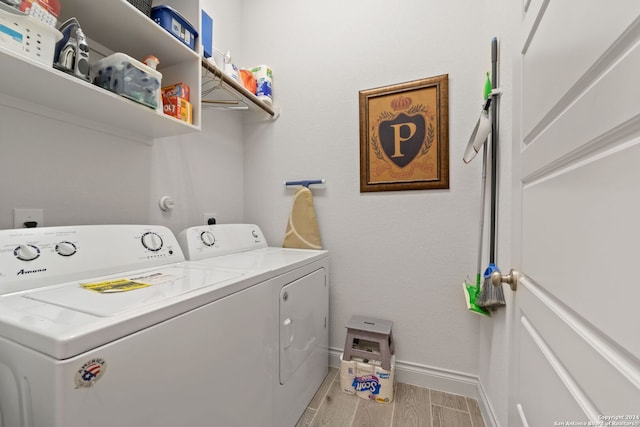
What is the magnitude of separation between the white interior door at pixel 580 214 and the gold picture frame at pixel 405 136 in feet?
2.78

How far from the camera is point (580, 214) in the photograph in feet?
1.45

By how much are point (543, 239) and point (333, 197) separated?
1313 mm

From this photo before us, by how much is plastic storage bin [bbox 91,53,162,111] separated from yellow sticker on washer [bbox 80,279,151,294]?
68cm

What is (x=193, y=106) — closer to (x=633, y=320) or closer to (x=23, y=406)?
(x=23, y=406)

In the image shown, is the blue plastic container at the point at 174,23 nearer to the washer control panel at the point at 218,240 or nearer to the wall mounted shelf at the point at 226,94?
the wall mounted shelf at the point at 226,94

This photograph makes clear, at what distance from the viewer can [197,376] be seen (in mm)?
728

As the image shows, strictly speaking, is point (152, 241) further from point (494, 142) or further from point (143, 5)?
point (494, 142)

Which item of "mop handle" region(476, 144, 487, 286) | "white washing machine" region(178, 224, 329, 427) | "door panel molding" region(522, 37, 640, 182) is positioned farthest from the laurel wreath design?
"door panel molding" region(522, 37, 640, 182)

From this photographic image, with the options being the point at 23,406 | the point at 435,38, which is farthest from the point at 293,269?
the point at 435,38

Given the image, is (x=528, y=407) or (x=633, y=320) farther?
(x=528, y=407)

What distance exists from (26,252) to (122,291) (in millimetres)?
340

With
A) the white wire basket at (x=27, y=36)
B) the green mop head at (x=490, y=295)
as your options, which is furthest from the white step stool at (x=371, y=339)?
the white wire basket at (x=27, y=36)

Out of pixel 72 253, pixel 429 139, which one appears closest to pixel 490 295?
pixel 429 139

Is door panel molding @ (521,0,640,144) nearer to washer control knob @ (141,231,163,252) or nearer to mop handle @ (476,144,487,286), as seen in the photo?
mop handle @ (476,144,487,286)
